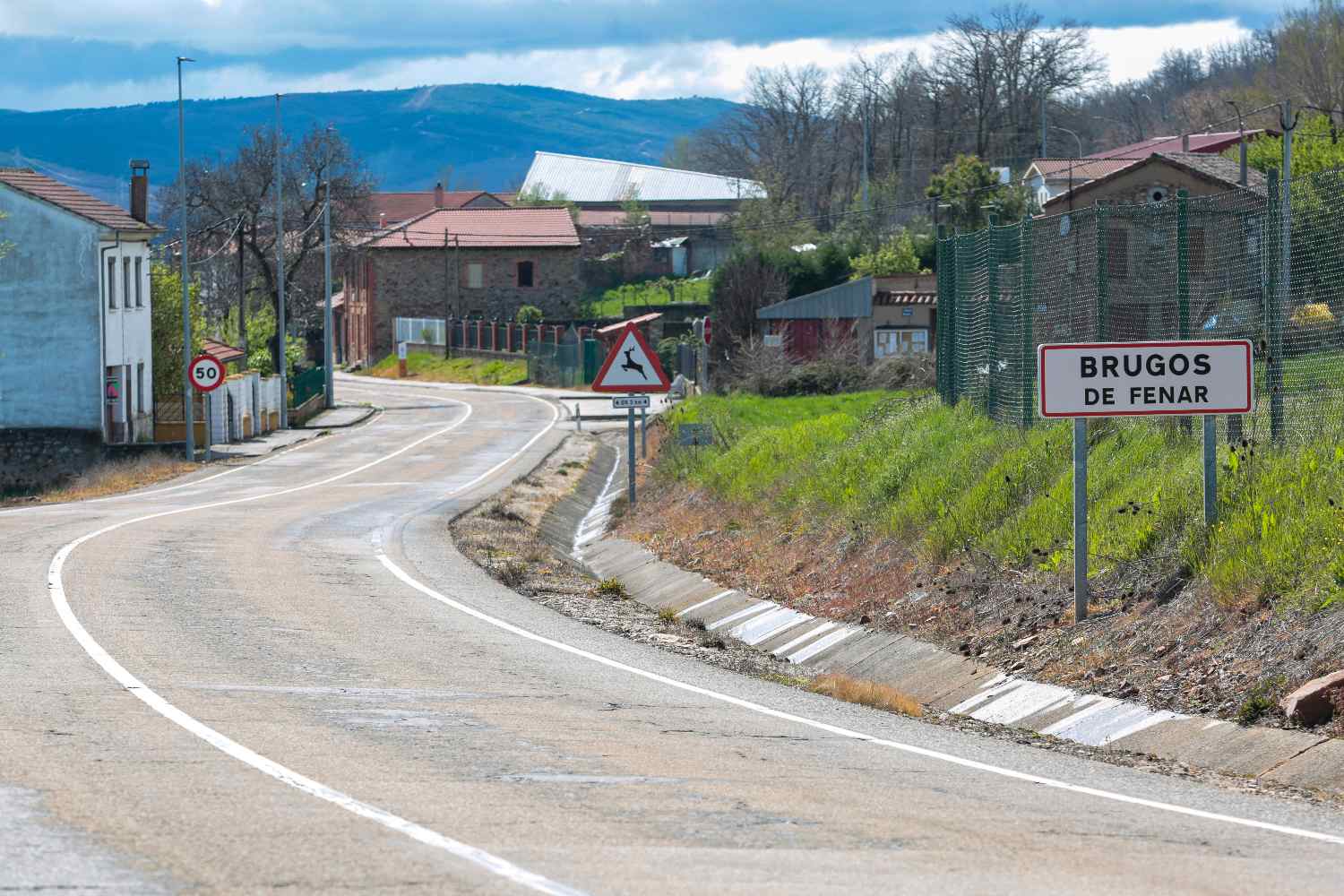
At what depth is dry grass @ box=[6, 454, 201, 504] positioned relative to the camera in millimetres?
35344

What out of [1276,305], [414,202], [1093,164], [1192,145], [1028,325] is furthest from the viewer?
[414,202]

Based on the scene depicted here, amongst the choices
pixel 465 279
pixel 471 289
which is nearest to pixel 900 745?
pixel 471 289

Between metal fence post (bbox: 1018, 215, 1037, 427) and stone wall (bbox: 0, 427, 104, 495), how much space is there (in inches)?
1331

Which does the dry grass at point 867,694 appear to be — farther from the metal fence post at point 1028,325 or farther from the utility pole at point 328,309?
the utility pole at point 328,309

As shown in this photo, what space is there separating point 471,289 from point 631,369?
71053 millimetres

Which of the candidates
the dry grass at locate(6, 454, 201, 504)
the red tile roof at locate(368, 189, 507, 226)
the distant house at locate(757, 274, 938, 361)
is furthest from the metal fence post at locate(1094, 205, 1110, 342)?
the red tile roof at locate(368, 189, 507, 226)

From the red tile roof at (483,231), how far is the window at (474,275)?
104 cm

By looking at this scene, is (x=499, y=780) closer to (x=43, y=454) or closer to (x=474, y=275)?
(x=43, y=454)

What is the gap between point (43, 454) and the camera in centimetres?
4612

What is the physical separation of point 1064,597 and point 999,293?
293 inches

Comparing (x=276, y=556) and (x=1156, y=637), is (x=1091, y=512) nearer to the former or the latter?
(x=1156, y=637)

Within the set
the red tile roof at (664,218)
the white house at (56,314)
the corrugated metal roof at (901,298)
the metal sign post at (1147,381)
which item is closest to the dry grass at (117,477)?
the white house at (56,314)

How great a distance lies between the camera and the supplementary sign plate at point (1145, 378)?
1189 cm

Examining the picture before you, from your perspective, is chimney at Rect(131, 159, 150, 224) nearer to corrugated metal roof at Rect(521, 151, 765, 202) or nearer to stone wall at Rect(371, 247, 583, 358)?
stone wall at Rect(371, 247, 583, 358)
